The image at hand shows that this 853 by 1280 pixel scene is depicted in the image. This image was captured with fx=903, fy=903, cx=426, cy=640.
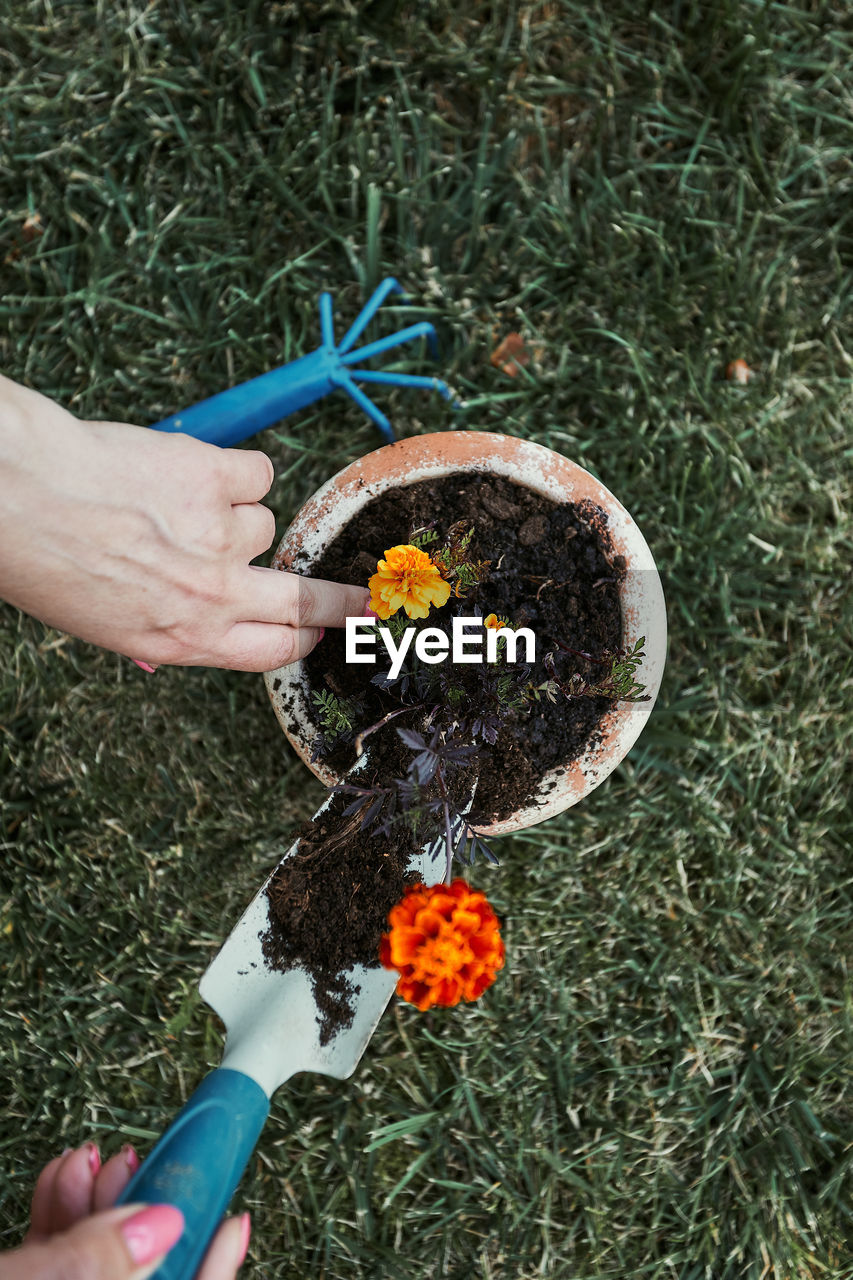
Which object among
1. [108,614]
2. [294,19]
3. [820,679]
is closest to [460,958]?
[108,614]

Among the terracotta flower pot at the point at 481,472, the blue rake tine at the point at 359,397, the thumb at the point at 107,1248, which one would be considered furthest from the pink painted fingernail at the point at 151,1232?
the blue rake tine at the point at 359,397

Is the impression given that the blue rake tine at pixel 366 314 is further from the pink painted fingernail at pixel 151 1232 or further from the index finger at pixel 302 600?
the pink painted fingernail at pixel 151 1232

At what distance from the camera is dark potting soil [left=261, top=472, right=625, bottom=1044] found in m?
1.38

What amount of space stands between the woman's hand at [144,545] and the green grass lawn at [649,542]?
24.0 inches

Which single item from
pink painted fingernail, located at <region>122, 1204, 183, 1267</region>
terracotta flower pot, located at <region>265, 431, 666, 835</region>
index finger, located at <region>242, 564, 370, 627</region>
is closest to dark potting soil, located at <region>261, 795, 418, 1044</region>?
terracotta flower pot, located at <region>265, 431, 666, 835</region>

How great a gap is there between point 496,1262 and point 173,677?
1327 millimetres

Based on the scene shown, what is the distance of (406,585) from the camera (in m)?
1.15

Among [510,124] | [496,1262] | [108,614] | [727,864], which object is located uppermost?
[510,124]

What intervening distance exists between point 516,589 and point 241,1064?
80cm

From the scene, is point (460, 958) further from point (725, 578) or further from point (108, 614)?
point (725, 578)

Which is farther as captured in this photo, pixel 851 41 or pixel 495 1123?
pixel 851 41

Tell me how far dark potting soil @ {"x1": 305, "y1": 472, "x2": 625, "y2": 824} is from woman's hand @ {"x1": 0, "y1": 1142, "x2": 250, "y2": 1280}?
635 mm

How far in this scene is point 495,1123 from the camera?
5.90ft

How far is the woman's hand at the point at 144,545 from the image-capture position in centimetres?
115
